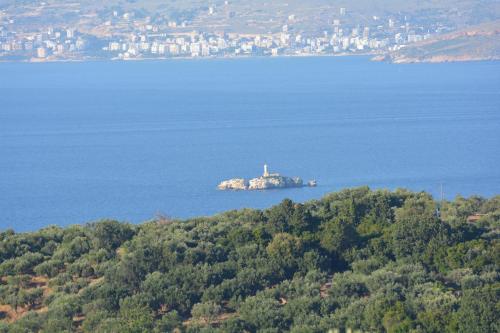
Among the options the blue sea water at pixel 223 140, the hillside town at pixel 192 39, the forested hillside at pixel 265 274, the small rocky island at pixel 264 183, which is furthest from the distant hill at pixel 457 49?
the forested hillside at pixel 265 274

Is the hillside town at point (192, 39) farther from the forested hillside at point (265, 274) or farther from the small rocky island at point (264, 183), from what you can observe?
the forested hillside at point (265, 274)

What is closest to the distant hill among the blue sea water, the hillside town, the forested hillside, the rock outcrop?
the hillside town

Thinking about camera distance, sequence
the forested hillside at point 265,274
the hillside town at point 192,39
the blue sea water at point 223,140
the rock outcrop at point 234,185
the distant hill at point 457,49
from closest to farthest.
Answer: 1. the forested hillside at point 265,274
2. the blue sea water at point 223,140
3. the rock outcrop at point 234,185
4. the distant hill at point 457,49
5. the hillside town at point 192,39

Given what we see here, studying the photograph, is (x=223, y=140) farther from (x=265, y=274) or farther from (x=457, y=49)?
(x=457, y=49)

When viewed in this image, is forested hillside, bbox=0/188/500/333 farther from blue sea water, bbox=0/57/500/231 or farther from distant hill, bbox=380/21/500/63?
distant hill, bbox=380/21/500/63

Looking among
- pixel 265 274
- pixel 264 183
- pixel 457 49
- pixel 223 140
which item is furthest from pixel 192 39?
pixel 265 274
